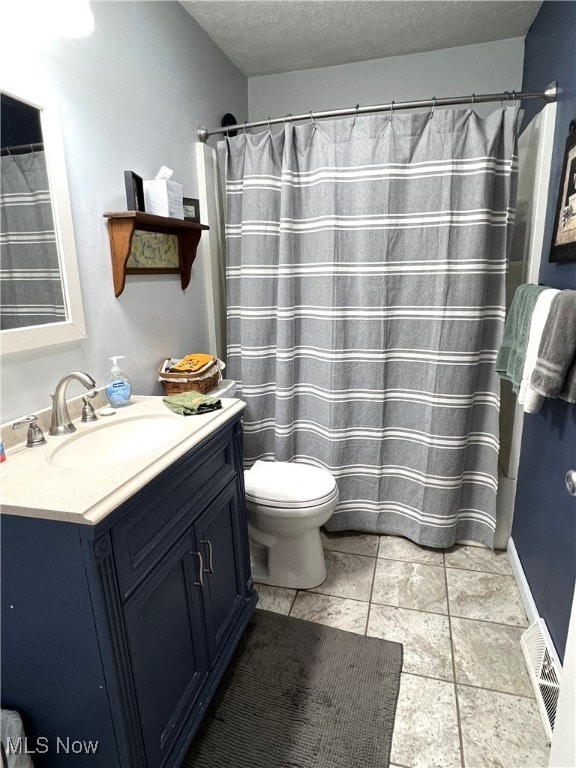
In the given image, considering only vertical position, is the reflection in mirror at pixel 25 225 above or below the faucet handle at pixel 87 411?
above

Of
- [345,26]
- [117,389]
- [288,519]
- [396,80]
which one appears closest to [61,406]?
[117,389]

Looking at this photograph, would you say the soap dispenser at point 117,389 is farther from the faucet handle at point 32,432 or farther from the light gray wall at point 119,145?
the faucet handle at point 32,432

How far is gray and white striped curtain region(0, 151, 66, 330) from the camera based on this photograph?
116 centimetres

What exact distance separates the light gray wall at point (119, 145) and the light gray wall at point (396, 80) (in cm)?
45

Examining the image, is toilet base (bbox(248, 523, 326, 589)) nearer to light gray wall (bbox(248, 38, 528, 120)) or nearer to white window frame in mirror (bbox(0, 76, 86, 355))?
white window frame in mirror (bbox(0, 76, 86, 355))

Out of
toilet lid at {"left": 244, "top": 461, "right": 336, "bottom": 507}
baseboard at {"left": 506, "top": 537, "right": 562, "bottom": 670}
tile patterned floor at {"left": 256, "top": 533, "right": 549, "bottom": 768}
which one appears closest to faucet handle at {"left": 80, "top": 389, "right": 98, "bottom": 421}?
toilet lid at {"left": 244, "top": 461, "right": 336, "bottom": 507}

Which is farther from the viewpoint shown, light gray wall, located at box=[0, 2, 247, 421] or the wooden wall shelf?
the wooden wall shelf

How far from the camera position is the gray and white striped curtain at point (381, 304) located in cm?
183

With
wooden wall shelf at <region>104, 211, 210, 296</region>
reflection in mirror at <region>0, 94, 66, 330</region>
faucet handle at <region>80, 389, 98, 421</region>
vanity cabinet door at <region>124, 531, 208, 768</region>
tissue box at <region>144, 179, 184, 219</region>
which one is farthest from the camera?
tissue box at <region>144, 179, 184, 219</region>

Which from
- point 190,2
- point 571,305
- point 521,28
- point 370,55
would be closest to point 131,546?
point 571,305

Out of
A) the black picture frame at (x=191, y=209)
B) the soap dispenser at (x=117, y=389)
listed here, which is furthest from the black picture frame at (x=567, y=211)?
the soap dispenser at (x=117, y=389)

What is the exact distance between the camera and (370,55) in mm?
2266

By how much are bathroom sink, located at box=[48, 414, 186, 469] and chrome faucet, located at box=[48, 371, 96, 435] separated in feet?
0.14

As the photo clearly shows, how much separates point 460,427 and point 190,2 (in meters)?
2.17
